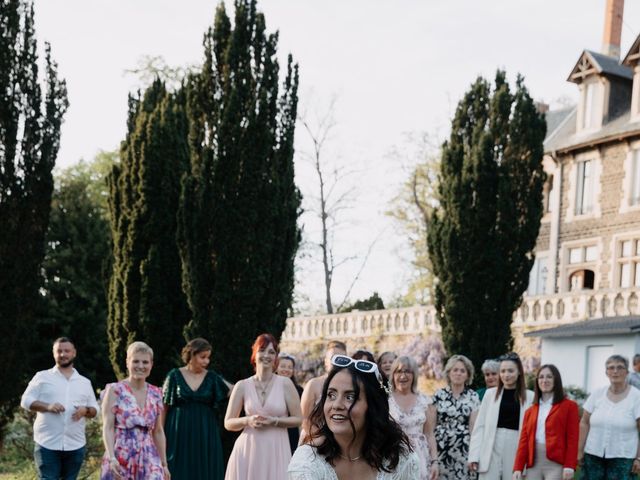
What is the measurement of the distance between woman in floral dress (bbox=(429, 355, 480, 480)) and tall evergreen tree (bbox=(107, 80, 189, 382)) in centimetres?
710

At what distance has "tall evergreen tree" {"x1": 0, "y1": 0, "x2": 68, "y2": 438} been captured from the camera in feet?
47.5

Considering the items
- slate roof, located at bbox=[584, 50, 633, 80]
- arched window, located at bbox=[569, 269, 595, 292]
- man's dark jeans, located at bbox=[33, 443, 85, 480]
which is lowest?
man's dark jeans, located at bbox=[33, 443, 85, 480]

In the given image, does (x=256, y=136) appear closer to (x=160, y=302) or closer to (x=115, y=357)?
(x=160, y=302)

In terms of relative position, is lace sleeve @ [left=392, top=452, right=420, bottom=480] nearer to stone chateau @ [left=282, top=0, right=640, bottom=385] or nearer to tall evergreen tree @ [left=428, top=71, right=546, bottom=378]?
tall evergreen tree @ [left=428, top=71, right=546, bottom=378]

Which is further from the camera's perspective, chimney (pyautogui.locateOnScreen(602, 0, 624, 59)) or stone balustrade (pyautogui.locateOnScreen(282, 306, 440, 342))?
chimney (pyautogui.locateOnScreen(602, 0, 624, 59))

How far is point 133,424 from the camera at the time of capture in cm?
872

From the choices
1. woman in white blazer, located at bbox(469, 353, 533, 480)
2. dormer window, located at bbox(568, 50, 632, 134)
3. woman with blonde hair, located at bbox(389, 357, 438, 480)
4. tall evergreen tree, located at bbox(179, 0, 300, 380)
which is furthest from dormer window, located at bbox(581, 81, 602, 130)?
woman with blonde hair, located at bbox(389, 357, 438, 480)

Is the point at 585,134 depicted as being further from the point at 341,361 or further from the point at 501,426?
the point at 341,361

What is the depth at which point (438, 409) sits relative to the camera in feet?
33.4

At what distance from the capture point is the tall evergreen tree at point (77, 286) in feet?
91.7

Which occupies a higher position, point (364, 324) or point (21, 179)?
point (21, 179)

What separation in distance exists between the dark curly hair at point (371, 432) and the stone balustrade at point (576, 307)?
2100 cm

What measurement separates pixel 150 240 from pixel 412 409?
9248mm

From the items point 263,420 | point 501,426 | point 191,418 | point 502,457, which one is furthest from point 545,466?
point 191,418
